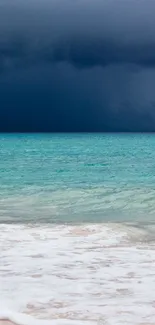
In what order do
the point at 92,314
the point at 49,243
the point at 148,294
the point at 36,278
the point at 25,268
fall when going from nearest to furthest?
the point at 92,314, the point at 148,294, the point at 36,278, the point at 25,268, the point at 49,243

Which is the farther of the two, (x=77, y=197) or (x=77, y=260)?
(x=77, y=197)

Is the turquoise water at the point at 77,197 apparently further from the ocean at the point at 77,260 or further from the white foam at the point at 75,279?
the white foam at the point at 75,279

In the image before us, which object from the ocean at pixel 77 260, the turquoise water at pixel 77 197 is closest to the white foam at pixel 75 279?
the ocean at pixel 77 260

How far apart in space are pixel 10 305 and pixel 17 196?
16.6 meters

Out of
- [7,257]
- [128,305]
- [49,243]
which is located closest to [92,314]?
[128,305]

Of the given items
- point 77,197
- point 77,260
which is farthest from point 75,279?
point 77,197

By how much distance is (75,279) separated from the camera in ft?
30.2

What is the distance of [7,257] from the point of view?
10891 mm

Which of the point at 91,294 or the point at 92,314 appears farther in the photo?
the point at 91,294

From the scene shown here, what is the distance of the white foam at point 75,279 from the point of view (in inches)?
292

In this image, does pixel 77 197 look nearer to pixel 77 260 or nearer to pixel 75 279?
pixel 77 260

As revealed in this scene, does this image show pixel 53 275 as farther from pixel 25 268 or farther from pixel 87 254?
pixel 87 254

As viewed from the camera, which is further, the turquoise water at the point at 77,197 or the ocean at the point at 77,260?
the turquoise water at the point at 77,197

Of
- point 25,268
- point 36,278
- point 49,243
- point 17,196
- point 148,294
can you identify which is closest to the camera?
point 148,294
